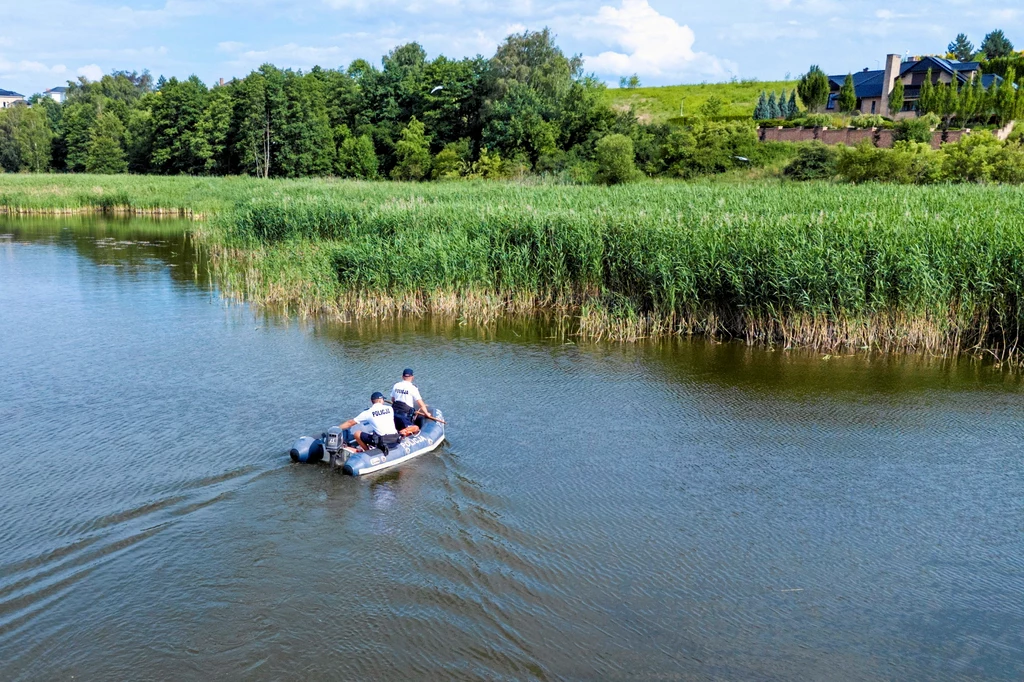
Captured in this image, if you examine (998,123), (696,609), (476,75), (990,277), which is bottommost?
(696,609)

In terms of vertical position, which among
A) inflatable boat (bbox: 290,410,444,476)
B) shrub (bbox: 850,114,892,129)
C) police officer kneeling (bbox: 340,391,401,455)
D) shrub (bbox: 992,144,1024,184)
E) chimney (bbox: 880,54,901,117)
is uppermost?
chimney (bbox: 880,54,901,117)

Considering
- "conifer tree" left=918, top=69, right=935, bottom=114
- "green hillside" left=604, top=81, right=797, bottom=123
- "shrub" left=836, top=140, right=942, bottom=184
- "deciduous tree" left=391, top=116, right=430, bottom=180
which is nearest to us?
"shrub" left=836, top=140, right=942, bottom=184

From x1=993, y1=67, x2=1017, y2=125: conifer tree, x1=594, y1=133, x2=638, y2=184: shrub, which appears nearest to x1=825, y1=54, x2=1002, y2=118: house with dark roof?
x1=993, y1=67, x2=1017, y2=125: conifer tree

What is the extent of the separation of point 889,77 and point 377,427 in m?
72.6

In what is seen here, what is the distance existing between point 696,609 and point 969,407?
833 cm

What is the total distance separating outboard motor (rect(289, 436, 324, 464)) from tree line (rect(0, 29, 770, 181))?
44.1m

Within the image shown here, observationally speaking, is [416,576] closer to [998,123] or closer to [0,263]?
[0,263]

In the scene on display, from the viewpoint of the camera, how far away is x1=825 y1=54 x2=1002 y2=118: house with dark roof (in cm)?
6869

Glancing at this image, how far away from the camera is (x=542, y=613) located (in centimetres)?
757

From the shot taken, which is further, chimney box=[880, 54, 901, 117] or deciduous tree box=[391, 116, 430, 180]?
chimney box=[880, 54, 901, 117]

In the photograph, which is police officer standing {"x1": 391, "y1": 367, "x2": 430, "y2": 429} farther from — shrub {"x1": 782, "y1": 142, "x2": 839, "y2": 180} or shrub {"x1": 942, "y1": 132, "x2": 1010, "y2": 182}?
shrub {"x1": 782, "y1": 142, "x2": 839, "y2": 180}

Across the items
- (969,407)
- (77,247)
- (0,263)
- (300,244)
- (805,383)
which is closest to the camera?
(969,407)

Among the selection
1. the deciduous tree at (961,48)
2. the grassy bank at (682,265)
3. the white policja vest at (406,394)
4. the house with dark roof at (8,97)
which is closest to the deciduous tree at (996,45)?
the deciduous tree at (961,48)

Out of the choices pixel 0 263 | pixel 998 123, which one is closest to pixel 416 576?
pixel 0 263
